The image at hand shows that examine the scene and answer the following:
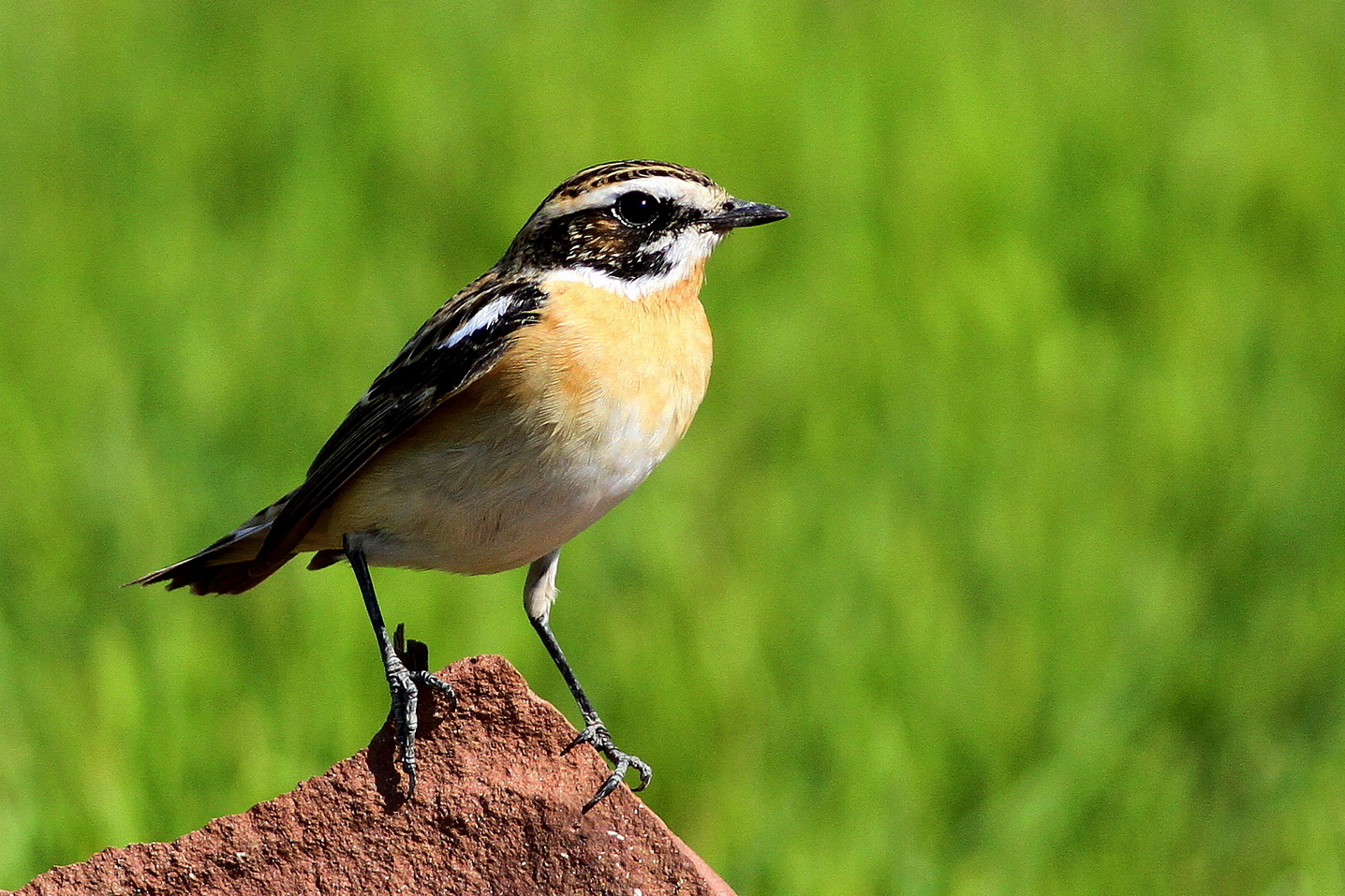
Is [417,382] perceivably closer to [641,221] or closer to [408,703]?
[641,221]

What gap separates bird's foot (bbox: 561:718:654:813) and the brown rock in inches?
1.0

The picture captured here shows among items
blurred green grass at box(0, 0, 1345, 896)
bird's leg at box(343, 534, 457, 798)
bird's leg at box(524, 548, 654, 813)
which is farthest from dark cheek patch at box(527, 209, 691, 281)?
blurred green grass at box(0, 0, 1345, 896)

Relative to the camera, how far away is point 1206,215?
12.0 meters

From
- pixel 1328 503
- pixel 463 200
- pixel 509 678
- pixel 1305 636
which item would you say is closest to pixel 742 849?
pixel 509 678

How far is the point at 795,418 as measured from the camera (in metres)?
10.0

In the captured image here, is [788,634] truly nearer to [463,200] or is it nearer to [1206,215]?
[463,200]

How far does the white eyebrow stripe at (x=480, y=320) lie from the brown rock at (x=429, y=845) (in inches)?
47.7

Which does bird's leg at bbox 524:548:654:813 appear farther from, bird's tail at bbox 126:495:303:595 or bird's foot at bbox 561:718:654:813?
bird's tail at bbox 126:495:303:595

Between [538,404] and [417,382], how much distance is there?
17.8 inches

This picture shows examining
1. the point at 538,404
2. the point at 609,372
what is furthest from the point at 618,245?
the point at 538,404

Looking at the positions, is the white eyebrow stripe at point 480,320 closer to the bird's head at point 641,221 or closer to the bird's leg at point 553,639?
the bird's head at point 641,221

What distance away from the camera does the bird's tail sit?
218 inches

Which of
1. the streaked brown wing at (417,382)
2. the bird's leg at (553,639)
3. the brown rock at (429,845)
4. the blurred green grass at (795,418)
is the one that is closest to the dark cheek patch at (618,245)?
the streaked brown wing at (417,382)

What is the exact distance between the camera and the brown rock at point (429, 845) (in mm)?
4445
